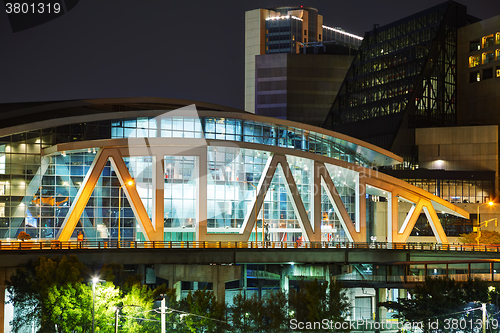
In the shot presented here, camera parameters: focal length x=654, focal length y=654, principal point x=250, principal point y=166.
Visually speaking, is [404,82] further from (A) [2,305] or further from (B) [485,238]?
(A) [2,305]

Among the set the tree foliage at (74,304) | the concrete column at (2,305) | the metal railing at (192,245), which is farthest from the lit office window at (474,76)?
the concrete column at (2,305)

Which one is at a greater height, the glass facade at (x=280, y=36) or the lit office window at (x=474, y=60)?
the glass facade at (x=280, y=36)

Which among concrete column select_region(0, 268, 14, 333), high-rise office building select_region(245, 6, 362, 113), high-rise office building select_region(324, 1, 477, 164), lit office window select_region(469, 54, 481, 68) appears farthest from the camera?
high-rise office building select_region(245, 6, 362, 113)

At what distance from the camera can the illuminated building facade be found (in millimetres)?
64875

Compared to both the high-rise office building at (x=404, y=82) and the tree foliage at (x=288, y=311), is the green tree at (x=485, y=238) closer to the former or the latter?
the high-rise office building at (x=404, y=82)

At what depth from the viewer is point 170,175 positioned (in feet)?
229

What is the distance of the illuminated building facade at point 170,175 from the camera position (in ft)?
213

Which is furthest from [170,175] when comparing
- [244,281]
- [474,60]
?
[474,60]

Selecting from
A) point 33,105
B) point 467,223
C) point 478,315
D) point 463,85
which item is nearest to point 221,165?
point 33,105

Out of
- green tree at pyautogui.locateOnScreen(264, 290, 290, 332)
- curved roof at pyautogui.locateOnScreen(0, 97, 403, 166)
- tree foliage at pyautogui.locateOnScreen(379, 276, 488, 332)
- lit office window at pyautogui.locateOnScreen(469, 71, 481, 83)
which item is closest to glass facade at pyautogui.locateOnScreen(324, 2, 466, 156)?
lit office window at pyautogui.locateOnScreen(469, 71, 481, 83)

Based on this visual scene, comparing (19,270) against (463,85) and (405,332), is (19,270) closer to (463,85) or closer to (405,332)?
(405,332)

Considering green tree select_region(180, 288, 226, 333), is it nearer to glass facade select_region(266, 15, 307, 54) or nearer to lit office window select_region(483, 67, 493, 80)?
lit office window select_region(483, 67, 493, 80)

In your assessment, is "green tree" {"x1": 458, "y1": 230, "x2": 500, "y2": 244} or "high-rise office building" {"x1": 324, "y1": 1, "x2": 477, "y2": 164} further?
"high-rise office building" {"x1": 324, "y1": 1, "x2": 477, "y2": 164}

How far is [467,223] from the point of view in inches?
3888
